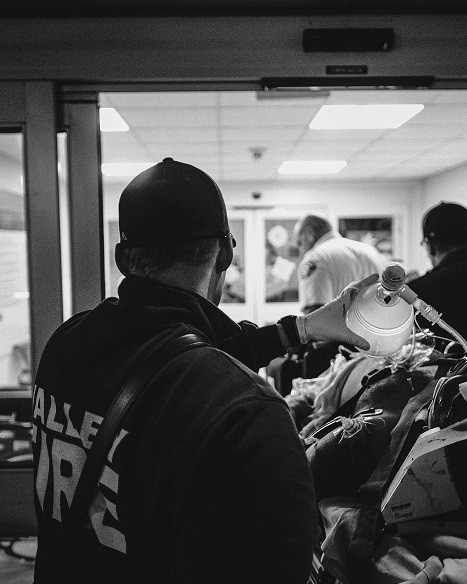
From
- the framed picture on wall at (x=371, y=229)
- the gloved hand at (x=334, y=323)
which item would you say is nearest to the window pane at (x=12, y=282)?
the gloved hand at (x=334, y=323)

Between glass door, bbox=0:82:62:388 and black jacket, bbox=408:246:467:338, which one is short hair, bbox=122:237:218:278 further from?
black jacket, bbox=408:246:467:338

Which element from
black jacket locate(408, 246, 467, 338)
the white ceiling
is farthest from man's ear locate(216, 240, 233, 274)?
the white ceiling

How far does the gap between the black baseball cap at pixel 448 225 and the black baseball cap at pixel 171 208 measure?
5.27ft

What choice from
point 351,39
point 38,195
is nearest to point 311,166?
point 351,39

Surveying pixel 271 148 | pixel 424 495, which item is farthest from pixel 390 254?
pixel 424 495

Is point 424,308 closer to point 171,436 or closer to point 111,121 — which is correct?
point 171,436

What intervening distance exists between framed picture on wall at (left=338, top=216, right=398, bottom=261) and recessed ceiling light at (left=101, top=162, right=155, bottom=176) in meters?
3.15

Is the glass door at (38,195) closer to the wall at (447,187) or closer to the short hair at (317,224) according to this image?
the short hair at (317,224)

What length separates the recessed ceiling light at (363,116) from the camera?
4273 millimetres

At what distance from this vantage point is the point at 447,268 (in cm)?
222

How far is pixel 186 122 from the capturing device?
15.0ft

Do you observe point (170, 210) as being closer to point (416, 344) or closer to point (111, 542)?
point (111, 542)

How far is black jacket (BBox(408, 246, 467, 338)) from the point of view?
2.16 metres

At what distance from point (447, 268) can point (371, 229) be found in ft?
20.7
